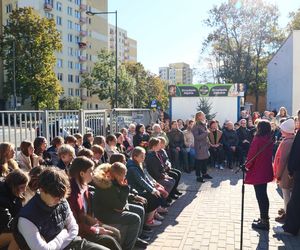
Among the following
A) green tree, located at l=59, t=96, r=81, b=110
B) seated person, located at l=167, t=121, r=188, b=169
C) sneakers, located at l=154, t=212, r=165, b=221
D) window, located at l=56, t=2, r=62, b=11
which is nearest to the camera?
sneakers, located at l=154, t=212, r=165, b=221

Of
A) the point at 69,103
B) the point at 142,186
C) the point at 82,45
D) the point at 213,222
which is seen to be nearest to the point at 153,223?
the point at 142,186

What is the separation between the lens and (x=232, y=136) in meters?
12.8

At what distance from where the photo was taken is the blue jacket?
20.8 ft

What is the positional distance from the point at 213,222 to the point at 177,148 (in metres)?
5.49

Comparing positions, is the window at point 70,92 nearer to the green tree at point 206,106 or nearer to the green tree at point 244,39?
the green tree at point 244,39

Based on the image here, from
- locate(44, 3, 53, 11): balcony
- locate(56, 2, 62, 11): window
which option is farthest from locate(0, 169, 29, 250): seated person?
locate(56, 2, 62, 11): window

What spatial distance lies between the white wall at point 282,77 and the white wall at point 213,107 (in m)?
8.35

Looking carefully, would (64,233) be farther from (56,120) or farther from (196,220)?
(56,120)

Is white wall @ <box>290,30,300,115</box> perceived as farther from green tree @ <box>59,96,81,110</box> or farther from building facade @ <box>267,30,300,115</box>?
green tree @ <box>59,96,81,110</box>

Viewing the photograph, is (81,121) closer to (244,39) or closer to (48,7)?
(244,39)

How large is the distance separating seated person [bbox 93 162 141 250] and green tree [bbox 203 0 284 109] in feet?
128

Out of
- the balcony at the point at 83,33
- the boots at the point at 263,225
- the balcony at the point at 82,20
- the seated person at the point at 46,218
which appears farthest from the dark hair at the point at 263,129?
the balcony at the point at 82,20

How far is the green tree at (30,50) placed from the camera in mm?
39656

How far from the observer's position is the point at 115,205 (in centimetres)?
504
